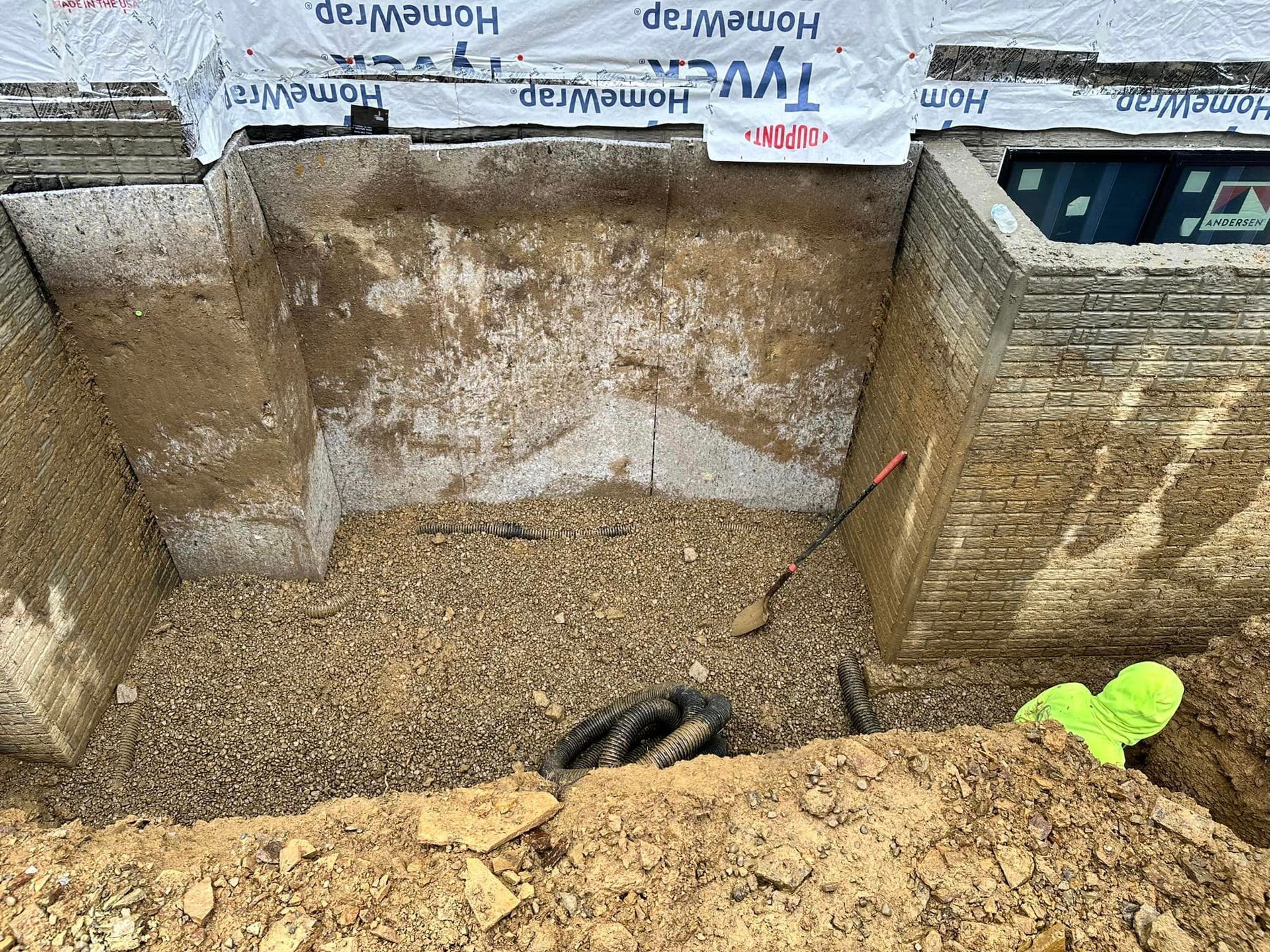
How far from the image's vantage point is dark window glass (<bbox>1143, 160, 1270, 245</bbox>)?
523 cm

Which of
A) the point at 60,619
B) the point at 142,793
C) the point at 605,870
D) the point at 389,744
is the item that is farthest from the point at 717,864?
the point at 60,619

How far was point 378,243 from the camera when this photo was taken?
5172 mm

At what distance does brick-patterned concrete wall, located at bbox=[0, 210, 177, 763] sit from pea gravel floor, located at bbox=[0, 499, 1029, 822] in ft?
0.84

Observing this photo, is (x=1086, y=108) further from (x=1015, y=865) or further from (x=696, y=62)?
(x=1015, y=865)

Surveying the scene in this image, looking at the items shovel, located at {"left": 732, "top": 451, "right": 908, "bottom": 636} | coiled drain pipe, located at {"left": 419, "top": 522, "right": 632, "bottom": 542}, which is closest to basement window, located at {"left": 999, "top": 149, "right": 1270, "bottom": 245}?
shovel, located at {"left": 732, "top": 451, "right": 908, "bottom": 636}

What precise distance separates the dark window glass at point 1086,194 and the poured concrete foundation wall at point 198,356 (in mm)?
4846

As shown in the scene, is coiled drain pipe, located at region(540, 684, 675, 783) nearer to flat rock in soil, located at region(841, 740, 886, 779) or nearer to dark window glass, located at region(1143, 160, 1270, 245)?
flat rock in soil, located at region(841, 740, 886, 779)

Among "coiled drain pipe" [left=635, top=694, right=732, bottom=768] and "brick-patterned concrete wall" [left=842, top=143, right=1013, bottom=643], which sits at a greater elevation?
"brick-patterned concrete wall" [left=842, top=143, right=1013, bottom=643]

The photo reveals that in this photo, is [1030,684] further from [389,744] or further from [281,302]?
[281,302]

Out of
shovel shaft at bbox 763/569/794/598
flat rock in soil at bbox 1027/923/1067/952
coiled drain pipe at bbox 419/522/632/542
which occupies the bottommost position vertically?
coiled drain pipe at bbox 419/522/632/542

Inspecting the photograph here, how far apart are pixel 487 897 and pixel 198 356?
3470mm

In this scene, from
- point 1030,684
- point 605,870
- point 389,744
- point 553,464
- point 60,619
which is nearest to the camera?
point 605,870

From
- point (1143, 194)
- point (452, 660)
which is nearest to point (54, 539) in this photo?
point (452, 660)

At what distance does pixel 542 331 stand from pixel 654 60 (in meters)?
1.89
